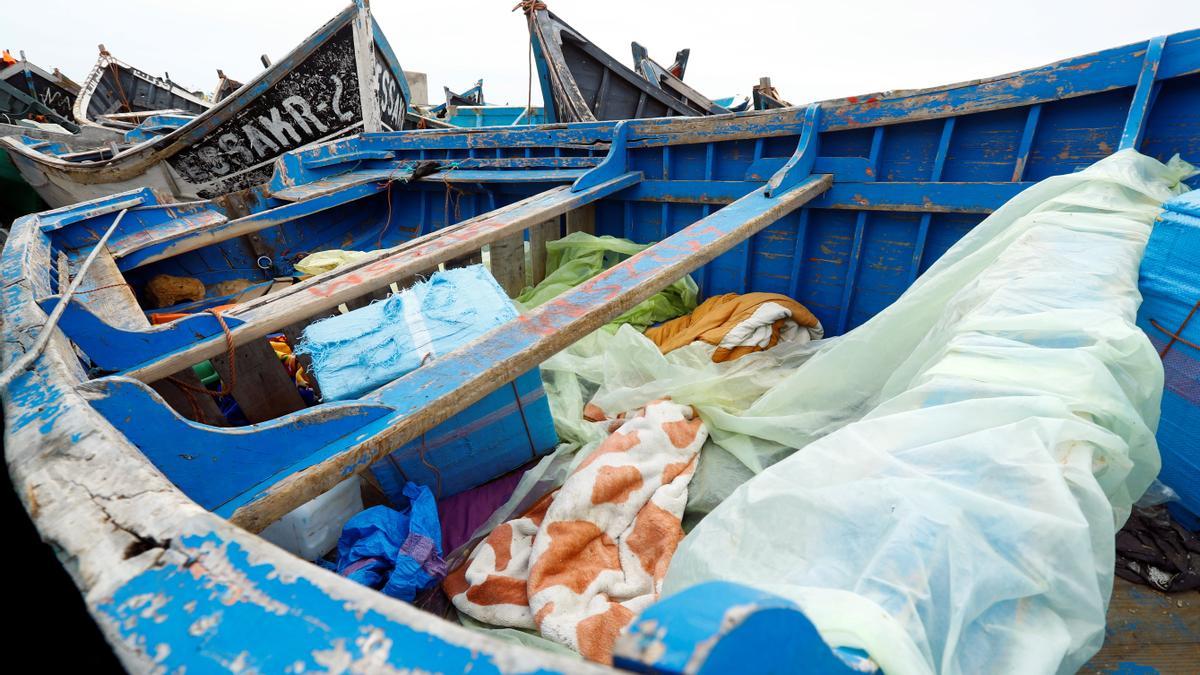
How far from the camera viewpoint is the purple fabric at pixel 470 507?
1.94 m

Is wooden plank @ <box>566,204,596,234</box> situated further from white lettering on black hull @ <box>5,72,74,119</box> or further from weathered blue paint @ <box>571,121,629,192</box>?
white lettering on black hull @ <box>5,72,74,119</box>

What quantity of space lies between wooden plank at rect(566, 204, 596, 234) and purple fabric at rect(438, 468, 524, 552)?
7.60 ft

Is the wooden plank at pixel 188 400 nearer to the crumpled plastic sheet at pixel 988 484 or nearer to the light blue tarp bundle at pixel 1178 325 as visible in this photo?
the crumpled plastic sheet at pixel 988 484

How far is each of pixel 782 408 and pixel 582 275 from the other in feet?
6.42

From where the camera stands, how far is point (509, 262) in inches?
138

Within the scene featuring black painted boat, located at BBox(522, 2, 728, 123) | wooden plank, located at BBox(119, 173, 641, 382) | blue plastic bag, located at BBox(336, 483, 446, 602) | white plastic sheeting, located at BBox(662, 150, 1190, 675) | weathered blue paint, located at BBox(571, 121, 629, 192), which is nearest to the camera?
white plastic sheeting, located at BBox(662, 150, 1190, 675)

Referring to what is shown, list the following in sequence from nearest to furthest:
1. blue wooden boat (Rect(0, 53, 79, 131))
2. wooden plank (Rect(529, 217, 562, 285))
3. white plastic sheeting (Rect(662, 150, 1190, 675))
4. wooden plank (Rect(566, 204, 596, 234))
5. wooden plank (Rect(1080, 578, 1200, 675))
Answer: white plastic sheeting (Rect(662, 150, 1190, 675)) → wooden plank (Rect(1080, 578, 1200, 675)) → wooden plank (Rect(529, 217, 562, 285)) → wooden plank (Rect(566, 204, 596, 234)) → blue wooden boat (Rect(0, 53, 79, 131))

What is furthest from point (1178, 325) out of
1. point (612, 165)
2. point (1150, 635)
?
point (612, 165)

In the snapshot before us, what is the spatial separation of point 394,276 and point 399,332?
410mm

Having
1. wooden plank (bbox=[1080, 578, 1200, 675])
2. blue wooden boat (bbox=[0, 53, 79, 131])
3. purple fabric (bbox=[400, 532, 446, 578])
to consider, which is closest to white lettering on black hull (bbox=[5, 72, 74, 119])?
blue wooden boat (bbox=[0, 53, 79, 131])

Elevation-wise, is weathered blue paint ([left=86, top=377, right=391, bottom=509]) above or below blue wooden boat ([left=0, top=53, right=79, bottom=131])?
below

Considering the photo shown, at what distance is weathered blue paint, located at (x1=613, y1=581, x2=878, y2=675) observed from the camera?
32 centimetres

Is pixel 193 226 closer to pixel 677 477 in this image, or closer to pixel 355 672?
pixel 677 477

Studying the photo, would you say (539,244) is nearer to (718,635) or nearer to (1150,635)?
(1150,635)
